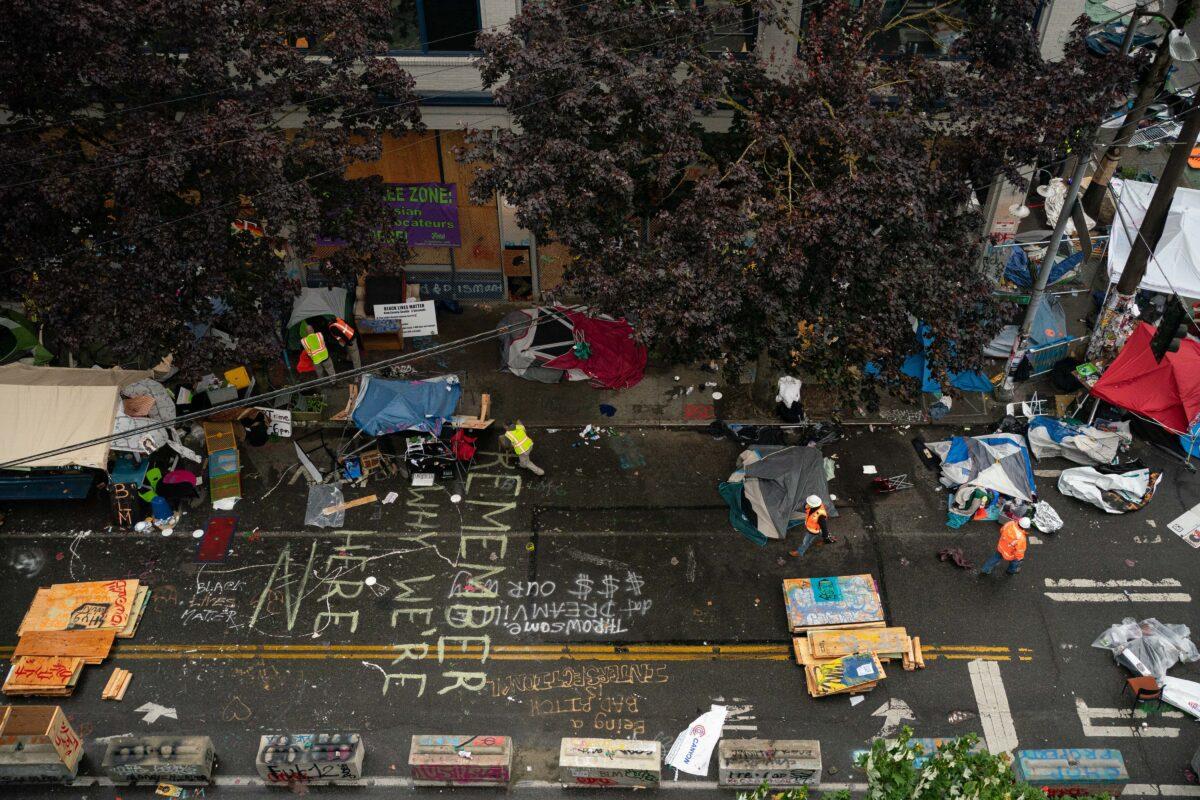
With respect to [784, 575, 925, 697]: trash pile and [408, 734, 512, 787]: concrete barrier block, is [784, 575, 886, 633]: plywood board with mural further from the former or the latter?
[408, 734, 512, 787]: concrete barrier block

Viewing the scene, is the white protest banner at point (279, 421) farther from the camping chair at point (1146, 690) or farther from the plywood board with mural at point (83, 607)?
the camping chair at point (1146, 690)

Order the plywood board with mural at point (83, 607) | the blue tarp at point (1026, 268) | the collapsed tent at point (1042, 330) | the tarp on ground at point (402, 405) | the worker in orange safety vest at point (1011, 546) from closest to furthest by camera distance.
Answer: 1. the plywood board with mural at point (83, 607)
2. the worker in orange safety vest at point (1011, 546)
3. the tarp on ground at point (402, 405)
4. the collapsed tent at point (1042, 330)
5. the blue tarp at point (1026, 268)

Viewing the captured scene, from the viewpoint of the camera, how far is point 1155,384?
Answer: 1953 centimetres

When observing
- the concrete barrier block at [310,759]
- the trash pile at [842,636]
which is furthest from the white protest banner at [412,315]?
the trash pile at [842,636]

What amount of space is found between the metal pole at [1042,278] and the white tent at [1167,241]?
1651 mm

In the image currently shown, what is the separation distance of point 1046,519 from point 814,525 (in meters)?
4.74

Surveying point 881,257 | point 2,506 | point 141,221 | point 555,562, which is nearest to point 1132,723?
point 881,257

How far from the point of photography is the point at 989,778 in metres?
10.4

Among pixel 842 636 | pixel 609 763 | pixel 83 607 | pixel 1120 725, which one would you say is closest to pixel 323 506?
pixel 83 607

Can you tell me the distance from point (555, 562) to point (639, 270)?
225 inches

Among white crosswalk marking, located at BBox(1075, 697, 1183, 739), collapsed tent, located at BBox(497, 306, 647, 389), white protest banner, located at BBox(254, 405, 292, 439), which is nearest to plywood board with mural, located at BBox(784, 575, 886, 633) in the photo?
white crosswalk marking, located at BBox(1075, 697, 1183, 739)

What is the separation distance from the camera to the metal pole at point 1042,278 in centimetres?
1903

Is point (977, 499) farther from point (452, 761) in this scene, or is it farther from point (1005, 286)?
point (452, 761)

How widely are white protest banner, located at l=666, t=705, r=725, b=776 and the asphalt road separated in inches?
8.6
